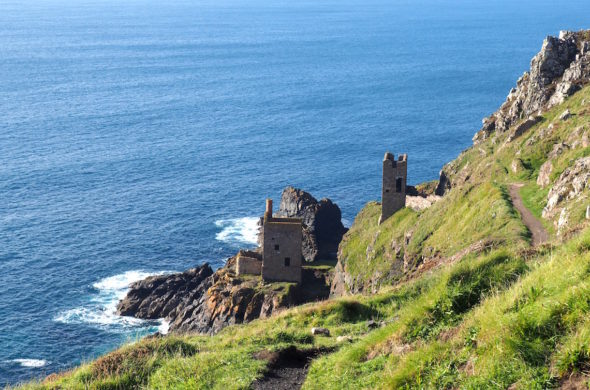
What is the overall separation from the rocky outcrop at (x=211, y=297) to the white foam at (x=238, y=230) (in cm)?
1630

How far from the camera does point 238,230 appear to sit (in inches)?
4065

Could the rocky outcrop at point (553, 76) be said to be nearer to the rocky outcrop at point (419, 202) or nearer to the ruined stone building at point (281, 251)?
the rocky outcrop at point (419, 202)

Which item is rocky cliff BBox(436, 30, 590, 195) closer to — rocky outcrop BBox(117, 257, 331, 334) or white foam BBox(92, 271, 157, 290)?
rocky outcrop BBox(117, 257, 331, 334)

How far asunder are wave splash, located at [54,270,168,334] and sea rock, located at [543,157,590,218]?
42500mm

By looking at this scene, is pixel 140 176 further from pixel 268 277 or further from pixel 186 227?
pixel 268 277

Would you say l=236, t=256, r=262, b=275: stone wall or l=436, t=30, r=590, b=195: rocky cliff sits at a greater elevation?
l=436, t=30, r=590, b=195: rocky cliff

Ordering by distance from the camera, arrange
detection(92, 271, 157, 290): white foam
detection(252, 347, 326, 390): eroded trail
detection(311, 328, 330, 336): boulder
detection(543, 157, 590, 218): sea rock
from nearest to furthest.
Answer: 1. detection(252, 347, 326, 390): eroded trail
2. detection(311, 328, 330, 336): boulder
3. detection(543, 157, 590, 218): sea rock
4. detection(92, 271, 157, 290): white foam

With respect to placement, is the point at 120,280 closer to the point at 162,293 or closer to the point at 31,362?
the point at 162,293

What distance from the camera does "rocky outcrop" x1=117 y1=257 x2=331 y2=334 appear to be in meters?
66.0

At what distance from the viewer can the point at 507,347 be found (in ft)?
47.3

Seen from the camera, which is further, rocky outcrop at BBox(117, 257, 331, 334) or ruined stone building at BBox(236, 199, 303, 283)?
ruined stone building at BBox(236, 199, 303, 283)

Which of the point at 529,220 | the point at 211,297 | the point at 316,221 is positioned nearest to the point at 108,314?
the point at 211,297

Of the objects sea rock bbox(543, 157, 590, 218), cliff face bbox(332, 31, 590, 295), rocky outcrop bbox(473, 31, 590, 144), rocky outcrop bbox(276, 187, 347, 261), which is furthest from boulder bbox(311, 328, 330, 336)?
rocky outcrop bbox(276, 187, 347, 261)

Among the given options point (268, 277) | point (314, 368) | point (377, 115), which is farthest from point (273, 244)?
point (377, 115)
